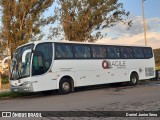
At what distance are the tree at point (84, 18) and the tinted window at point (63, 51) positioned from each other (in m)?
10.3

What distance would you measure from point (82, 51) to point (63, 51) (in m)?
1.67

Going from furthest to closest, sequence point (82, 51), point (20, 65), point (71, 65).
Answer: point (82, 51)
point (71, 65)
point (20, 65)

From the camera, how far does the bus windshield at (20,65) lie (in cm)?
1875

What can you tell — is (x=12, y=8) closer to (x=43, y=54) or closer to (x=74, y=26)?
(x=74, y=26)

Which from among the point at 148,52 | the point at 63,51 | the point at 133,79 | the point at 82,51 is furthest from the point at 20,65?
the point at 148,52

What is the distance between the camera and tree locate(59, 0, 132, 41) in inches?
1227

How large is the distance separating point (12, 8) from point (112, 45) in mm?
8918

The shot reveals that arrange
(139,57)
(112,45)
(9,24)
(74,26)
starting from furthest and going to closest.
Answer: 1. (74,26)
2. (9,24)
3. (139,57)
4. (112,45)

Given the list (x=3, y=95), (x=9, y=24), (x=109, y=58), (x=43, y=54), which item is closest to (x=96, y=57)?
(x=109, y=58)

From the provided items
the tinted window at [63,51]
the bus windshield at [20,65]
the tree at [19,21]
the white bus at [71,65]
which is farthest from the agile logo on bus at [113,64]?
the tree at [19,21]

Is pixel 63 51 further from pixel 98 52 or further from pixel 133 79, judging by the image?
pixel 133 79

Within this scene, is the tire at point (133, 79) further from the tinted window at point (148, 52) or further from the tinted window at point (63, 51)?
the tinted window at point (63, 51)

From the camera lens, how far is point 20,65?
19094 millimetres

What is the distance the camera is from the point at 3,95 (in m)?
20.1
